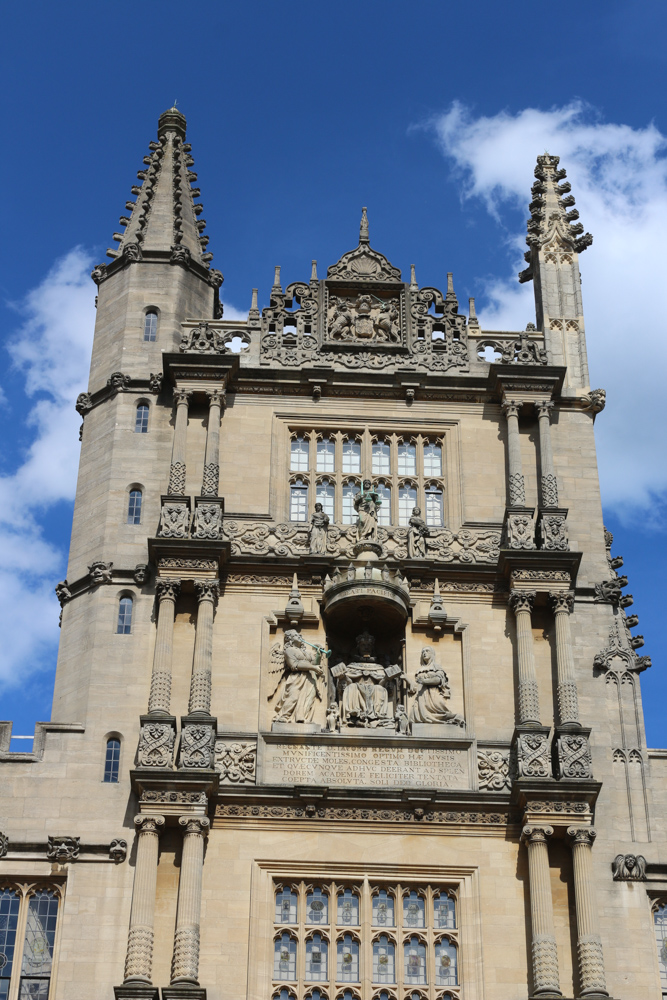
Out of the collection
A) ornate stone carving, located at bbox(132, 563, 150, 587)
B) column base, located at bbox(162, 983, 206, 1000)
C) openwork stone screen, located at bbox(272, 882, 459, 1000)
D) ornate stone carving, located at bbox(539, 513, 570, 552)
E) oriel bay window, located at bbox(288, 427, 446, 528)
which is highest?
oriel bay window, located at bbox(288, 427, 446, 528)

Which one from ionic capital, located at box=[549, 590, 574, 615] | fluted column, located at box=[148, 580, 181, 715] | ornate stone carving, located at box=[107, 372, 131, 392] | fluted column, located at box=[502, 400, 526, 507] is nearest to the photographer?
fluted column, located at box=[148, 580, 181, 715]

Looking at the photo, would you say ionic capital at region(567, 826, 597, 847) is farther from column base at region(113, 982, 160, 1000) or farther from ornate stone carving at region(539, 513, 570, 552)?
column base at region(113, 982, 160, 1000)

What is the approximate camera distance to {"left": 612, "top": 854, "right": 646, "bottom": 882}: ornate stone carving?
2531 cm

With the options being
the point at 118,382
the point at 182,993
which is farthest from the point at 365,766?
the point at 118,382

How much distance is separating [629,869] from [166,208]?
14.5 metres

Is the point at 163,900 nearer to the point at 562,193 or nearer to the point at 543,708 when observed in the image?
the point at 543,708

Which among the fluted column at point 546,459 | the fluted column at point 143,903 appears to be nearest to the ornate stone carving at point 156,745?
the fluted column at point 143,903

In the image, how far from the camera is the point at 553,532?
2812 cm

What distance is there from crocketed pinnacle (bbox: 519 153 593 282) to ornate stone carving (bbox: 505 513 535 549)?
5.89 m

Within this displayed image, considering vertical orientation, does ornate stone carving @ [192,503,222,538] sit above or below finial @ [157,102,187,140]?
below

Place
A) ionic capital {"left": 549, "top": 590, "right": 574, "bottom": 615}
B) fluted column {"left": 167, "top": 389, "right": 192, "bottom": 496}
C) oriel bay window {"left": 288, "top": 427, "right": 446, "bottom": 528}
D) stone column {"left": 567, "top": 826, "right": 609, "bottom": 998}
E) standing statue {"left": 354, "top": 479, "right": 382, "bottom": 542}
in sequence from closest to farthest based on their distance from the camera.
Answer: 1. stone column {"left": 567, "top": 826, "right": 609, "bottom": 998}
2. ionic capital {"left": 549, "top": 590, "right": 574, "bottom": 615}
3. standing statue {"left": 354, "top": 479, "right": 382, "bottom": 542}
4. fluted column {"left": 167, "top": 389, "right": 192, "bottom": 496}
5. oriel bay window {"left": 288, "top": 427, "right": 446, "bottom": 528}

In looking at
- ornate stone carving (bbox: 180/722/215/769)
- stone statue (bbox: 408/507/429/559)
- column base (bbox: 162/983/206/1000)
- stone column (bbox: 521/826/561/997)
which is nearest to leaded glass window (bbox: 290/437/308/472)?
stone statue (bbox: 408/507/429/559)

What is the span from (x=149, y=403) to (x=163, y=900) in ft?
28.9

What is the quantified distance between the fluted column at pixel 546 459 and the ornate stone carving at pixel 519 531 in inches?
17.6
